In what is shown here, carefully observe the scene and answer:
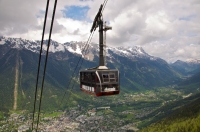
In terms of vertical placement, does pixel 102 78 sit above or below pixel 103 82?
above

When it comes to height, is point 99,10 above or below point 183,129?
above

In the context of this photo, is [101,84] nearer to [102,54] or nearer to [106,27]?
[102,54]

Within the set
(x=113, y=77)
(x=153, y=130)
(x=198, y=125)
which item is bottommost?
(x=153, y=130)

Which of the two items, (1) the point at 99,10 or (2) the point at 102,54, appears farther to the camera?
(2) the point at 102,54

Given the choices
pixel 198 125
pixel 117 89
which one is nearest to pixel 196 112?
pixel 198 125

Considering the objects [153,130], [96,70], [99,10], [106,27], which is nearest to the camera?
[99,10]

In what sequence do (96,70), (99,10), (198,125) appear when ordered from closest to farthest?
(99,10)
(96,70)
(198,125)

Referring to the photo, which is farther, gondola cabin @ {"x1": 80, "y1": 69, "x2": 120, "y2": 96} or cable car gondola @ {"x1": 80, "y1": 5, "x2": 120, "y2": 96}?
gondola cabin @ {"x1": 80, "y1": 69, "x2": 120, "y2": 96}

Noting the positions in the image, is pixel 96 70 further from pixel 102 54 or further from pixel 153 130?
pixel 153 130

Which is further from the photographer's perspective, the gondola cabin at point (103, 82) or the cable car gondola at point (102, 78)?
the gondola cabin at point (103, 82)

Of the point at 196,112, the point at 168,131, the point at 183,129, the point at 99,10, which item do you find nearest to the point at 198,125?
the point at 183,129
